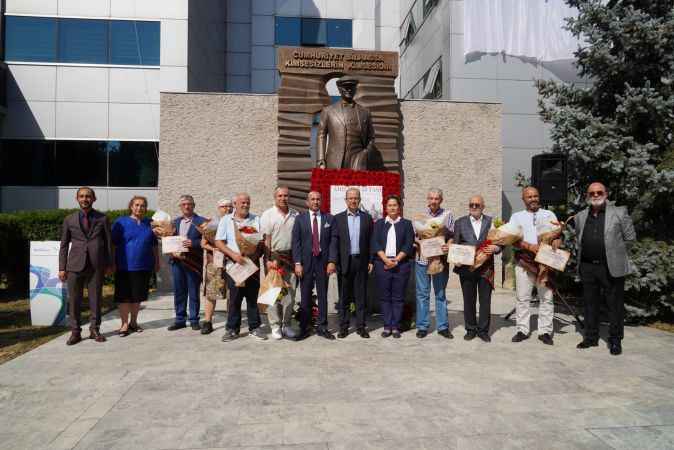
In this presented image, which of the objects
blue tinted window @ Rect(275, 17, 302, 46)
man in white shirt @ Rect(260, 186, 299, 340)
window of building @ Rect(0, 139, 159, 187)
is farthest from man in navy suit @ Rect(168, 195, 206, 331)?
blue tinted window @ Rect(275, 17, 302, 46)

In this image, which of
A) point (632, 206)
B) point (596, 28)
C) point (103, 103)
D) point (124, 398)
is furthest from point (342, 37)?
point (124, 398)

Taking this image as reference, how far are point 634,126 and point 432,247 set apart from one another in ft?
12.5

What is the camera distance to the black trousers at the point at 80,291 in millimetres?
5152

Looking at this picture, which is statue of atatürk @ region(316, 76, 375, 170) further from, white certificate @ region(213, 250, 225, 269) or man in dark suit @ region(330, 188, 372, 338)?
white certificate @ region(213, 250, 225, 269)

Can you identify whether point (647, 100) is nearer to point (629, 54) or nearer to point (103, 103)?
point (629, 54)

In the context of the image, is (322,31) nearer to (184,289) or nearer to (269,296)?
(184,289)

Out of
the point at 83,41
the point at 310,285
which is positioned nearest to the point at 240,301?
the point at 310,285

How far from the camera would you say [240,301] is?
5.34 m

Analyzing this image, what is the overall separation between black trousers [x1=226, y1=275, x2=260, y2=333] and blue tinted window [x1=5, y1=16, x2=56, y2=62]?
39.3ft

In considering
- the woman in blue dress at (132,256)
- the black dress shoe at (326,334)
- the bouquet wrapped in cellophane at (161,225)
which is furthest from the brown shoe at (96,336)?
the black dress shoe at (326,334)

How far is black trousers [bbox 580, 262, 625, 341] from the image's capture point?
486cm

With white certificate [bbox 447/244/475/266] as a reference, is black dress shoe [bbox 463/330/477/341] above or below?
below

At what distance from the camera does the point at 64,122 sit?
13.2m

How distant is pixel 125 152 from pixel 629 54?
40.7ft
